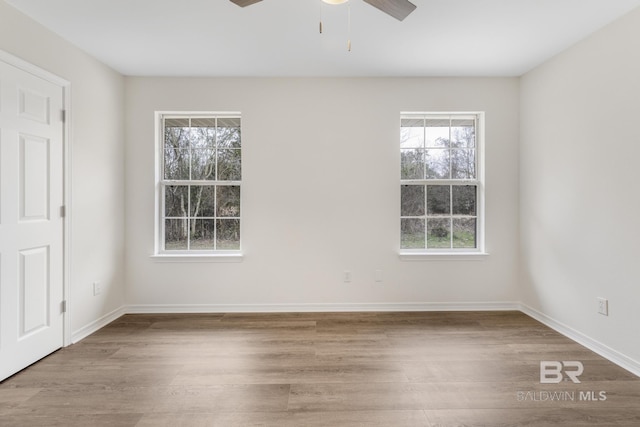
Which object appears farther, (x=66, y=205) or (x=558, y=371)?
(x=66, y=205)

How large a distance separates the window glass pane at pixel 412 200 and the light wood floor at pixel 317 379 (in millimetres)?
1211

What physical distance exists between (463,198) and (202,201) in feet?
9.80

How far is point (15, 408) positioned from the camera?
1.97m

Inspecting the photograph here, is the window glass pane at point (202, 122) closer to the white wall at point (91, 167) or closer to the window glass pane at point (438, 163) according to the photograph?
the white wall at point (91, 167)

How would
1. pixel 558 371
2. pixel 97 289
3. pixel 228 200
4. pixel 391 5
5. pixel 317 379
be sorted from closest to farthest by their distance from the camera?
pixel 391 5 < pixel 317 379 < pixel 558 371 < pixel 97 289 < pixel 228 200

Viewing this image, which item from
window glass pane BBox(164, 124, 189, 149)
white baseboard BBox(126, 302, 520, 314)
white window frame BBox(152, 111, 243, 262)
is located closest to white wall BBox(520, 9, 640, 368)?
white baseboard BBox(126, 302, 520, 314)

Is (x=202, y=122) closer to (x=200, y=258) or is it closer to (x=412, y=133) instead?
(x=200, y=258)

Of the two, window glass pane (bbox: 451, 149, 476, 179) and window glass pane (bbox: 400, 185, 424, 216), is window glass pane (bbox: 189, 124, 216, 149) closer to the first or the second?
window glass pane (bbox: 400, 185, 424, 216)

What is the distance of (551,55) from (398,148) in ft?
5.33

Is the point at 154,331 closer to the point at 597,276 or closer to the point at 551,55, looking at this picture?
the point at 597,276

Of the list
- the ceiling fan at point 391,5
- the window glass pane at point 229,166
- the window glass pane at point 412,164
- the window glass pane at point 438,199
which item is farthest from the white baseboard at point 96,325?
the window glass pane at point 438,199

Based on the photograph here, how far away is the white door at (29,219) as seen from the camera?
2.27 m

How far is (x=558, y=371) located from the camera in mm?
2379

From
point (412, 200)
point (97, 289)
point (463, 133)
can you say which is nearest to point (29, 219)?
point (97, 289)
